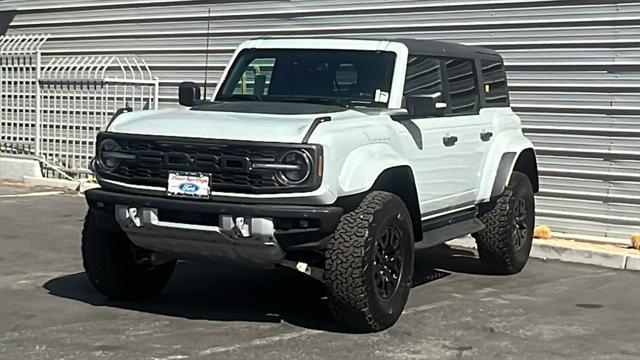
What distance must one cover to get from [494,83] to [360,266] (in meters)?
3.49

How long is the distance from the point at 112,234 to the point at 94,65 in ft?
28.3

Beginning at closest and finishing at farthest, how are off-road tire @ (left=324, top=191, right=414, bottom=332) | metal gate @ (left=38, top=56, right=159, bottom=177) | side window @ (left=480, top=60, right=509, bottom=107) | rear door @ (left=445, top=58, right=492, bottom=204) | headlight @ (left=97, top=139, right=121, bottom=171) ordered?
off-road tire @ (left=324, top=191, right=414, bottom=332)
headlight @ (left=97, top=139, right=121, bottom=171)
rear door @ (left=445, top=58, right=492, bottom=204)
side window @ (left=480, top=60, right=509, bottom=107)
metal gate @ (left=38, top=56, right=159, bottom=177)

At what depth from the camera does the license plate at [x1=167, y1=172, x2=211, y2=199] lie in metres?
6.11

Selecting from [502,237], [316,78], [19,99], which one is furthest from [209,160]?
[19,99]

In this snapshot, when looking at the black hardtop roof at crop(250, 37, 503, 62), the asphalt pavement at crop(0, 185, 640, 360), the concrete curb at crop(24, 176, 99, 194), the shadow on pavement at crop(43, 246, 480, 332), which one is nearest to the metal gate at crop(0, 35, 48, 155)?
the concrete curb at crop(24, 176, 99, 194)

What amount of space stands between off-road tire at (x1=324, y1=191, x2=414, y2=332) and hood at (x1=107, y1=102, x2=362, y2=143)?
→ 0.65 metres

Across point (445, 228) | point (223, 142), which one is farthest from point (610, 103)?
point (223, 142)

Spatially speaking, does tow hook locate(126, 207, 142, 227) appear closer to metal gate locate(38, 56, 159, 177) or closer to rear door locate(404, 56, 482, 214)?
rear door locate(404, 56, 482, 214)

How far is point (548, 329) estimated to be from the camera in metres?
6.68

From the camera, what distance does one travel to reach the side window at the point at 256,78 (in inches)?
299

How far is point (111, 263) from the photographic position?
22.8 feet

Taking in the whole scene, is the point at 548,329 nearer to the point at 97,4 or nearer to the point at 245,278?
the point at 245,278

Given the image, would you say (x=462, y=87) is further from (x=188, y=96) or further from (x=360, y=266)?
(x=360, y=266)

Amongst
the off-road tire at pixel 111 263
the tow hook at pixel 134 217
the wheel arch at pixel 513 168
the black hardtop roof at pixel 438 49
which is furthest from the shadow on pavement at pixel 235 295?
the black hardtop roof at pixel 438 49
